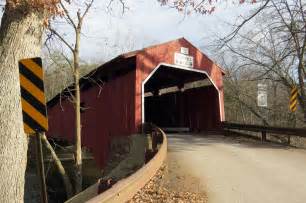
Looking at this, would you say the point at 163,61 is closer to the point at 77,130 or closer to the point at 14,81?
the point at 77,130

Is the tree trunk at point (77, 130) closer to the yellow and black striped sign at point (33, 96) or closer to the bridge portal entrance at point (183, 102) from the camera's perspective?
the bridge portal entrance at point (183, 102)

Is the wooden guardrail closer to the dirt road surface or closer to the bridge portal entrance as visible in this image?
the dirt road surface

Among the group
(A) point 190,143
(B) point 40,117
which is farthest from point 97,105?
(B) point 40,117

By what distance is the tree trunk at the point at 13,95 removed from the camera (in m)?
6.19

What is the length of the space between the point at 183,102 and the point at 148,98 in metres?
4.15

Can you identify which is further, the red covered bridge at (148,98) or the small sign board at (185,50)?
Result: the small sign board at (185,50)

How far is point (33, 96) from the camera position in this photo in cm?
562

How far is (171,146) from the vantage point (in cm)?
1417

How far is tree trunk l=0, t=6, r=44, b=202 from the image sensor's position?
6195 mm

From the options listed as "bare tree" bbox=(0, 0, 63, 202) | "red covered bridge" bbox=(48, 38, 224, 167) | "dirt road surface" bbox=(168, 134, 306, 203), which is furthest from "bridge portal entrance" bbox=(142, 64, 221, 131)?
"bare tree" bbox=(0, 0, 63, 202)

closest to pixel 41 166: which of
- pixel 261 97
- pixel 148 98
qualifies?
pixel 261 97

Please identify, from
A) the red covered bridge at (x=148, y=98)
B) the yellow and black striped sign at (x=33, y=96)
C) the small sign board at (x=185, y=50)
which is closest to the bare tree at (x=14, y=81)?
the yellow and black striped sign at (x=33, y=96)

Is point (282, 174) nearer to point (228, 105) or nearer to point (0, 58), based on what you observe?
point (0, 58)

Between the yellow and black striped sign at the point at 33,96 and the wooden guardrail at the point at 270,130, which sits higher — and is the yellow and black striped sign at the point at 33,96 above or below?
A: above
